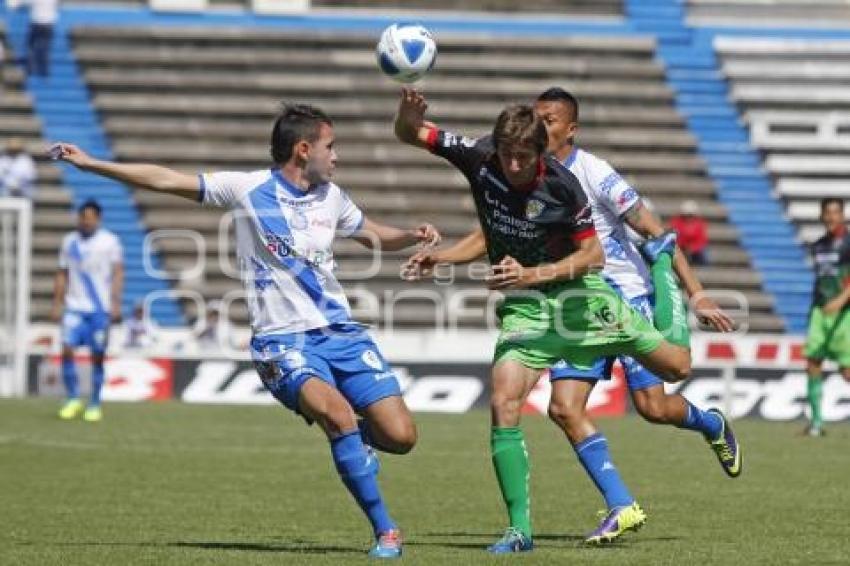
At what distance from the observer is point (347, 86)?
108 feet

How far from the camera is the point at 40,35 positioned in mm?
32125

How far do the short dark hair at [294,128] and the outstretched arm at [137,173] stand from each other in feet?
1.52

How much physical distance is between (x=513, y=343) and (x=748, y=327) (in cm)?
2057

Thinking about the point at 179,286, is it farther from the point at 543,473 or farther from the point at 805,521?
the point at 805,521

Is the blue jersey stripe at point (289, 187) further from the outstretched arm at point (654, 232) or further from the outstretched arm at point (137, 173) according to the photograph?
the outstretched arm at point (654, 232)

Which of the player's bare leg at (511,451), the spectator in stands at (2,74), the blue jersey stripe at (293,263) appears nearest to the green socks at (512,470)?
the player's bare leg at (511,451)

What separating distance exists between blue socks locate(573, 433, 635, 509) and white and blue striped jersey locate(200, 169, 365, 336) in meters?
1.53

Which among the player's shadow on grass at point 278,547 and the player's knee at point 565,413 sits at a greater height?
the player's knee at point 565,413

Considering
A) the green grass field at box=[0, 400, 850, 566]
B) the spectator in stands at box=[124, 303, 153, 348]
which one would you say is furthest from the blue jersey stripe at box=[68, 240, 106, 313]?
the spectator in stands at box=[124, 303, 153, 348]

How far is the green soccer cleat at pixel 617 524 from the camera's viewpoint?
1048 centimetres

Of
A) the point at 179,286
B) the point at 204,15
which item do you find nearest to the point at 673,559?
the point at 179,286

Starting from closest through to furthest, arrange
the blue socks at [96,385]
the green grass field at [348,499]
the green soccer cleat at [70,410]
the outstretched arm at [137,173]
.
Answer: the outstretched arm at [137,173] → the green grass field at [348,499] → the blue socks at [96,385] → the green soccer cleat at [70,410]

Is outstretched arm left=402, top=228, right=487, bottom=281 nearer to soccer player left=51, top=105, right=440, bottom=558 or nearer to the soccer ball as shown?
soccer player left=51, top=105, right=440, bottom=558

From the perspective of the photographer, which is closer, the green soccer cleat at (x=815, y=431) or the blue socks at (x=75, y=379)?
Result: the green soccer cleat at (x=815, y=431)
